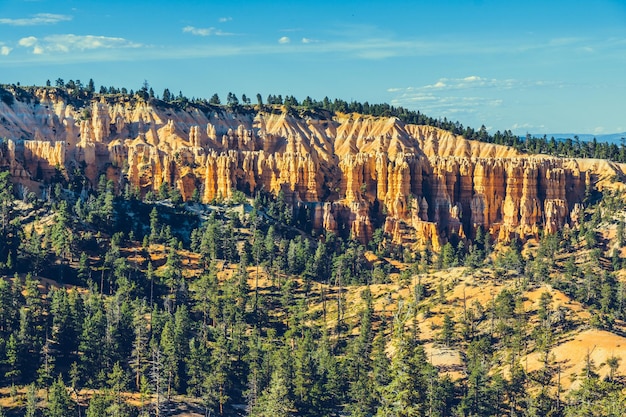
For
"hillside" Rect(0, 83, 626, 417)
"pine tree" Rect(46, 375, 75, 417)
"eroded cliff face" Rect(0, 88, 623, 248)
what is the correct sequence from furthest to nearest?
"eroded cliff face" Rect(0, 88, 623, 248) < "hillside" Rect(0, 83, 626, 417) < "pine tree" Rect(46, 375, 75, 417)

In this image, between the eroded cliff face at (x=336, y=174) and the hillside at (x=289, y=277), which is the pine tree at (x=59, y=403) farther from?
the eroded cliff face at (x=336, y=174)

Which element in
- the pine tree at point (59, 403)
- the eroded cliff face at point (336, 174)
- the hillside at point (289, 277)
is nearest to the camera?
the pine tree at point (59, 403)

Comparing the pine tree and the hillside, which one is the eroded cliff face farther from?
the pine tree


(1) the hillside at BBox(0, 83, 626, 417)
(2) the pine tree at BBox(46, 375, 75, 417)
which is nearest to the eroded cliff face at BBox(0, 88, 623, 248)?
(1) the hillside at BBox(0, 83, 626, 417)

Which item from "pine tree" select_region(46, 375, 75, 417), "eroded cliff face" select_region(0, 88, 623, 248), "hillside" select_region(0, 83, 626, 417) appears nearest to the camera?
"pine tree" select_region(46, 375, 75, 417)

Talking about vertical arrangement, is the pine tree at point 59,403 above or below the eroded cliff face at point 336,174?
below

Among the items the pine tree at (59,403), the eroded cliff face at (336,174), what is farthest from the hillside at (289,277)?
the eroded cliff face at (336,174)

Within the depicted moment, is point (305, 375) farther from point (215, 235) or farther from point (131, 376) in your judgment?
point (215, 235)

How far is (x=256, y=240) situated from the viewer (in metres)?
146

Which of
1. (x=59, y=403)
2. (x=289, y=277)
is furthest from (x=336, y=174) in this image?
(x=59, y=403)

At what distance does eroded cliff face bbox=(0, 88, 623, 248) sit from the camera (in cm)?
18275

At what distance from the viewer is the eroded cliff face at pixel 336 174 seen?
183 m

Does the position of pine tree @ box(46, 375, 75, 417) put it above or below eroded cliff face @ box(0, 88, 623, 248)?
below

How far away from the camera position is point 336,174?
19775 centimetres
